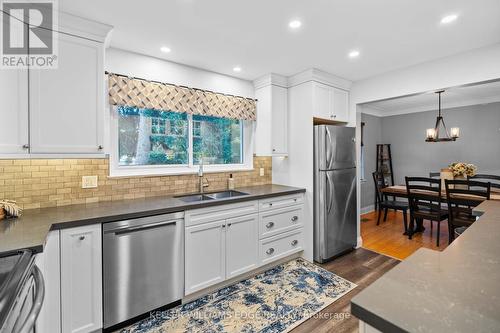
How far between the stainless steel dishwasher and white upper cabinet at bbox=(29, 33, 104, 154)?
2.48 ft

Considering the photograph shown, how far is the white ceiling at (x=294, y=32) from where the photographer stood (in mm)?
1819

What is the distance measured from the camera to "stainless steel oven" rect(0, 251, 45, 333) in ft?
2.60

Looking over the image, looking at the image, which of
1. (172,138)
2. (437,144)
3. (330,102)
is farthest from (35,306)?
(437,144)

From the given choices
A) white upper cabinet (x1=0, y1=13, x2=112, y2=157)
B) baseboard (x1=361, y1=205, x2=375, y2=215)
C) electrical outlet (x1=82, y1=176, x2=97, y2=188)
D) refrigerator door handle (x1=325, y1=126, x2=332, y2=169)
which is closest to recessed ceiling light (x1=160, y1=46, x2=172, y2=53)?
white upper cabinet (x1=0, y1=13, x2=112, y2=157)

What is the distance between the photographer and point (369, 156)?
6.02 metres

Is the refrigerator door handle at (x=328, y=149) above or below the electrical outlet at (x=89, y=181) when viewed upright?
above

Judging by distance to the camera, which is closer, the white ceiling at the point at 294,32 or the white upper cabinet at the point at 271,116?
the white ceiling at the point at 294,32

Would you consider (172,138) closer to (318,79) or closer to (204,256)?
(204,256)

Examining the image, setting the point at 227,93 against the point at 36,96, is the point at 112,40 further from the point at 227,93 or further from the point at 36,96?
the point at 227,93

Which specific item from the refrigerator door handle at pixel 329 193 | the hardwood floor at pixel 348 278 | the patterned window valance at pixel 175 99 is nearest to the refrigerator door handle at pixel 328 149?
the refrigerator door handle at pixel 329 193

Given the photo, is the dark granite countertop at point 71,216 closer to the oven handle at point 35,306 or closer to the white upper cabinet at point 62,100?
the oven handle at point 35,306

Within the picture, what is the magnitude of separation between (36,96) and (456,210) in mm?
4818

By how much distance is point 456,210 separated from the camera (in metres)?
3.34

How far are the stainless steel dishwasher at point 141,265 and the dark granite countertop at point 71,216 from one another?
69mm
